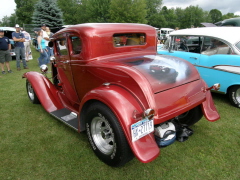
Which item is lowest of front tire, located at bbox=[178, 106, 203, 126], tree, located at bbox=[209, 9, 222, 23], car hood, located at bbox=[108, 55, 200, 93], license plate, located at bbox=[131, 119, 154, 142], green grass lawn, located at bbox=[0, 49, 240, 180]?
green grass lawn, located at bbox=[0, 49, 240, 180]

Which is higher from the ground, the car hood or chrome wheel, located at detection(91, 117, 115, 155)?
the car hood

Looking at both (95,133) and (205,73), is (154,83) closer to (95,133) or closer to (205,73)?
(95,133)

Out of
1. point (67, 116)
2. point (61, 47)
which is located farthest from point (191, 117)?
point (61, 47)

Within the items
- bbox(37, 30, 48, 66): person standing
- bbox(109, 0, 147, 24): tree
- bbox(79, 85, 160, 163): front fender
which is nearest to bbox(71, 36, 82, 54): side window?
bbox(79, 85, 160, 163): front fender

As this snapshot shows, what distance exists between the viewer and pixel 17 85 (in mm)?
6176

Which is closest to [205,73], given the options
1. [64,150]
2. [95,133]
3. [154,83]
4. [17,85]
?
[154,83]

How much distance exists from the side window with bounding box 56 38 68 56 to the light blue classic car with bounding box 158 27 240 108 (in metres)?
3.26

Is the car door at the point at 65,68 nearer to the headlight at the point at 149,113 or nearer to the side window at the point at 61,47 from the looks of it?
the side window at the point at 61,47

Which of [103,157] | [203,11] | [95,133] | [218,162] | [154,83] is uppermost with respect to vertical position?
[203,11]

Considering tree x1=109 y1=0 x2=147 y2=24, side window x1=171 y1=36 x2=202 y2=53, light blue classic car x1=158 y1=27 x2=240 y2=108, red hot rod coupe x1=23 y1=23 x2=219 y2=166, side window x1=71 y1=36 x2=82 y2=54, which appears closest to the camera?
red hot rod coupe x1=23 y1=23 x2=219 y2=166

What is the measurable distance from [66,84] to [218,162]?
2797 millimetres

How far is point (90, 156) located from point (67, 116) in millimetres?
929

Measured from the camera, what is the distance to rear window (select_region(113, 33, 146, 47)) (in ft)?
9.76

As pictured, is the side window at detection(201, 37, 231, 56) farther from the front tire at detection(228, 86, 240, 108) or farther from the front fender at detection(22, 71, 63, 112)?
the front fender at detection(22, 71, 63, 112)
